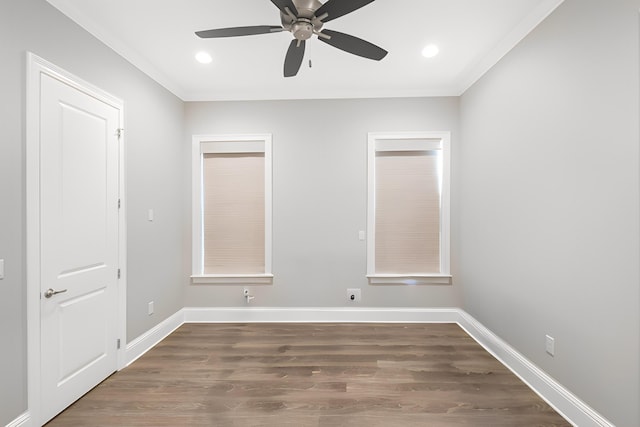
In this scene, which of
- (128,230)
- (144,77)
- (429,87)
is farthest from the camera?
(429,87)

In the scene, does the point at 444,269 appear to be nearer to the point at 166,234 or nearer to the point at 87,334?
the point at 166,234

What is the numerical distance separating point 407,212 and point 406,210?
28 millimetres

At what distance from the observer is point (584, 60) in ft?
6.12

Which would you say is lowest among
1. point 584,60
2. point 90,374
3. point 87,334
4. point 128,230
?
point 90,374

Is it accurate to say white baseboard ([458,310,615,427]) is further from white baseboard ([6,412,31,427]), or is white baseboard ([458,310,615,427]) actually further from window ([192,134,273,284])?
white baseboard ([6,412,31,427])

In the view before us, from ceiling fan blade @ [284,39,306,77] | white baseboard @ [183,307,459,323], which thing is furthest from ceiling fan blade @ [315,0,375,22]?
white baseboard @ [183,307,459,323]

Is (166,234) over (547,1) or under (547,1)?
under

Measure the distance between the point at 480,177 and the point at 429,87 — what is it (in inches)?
50.6

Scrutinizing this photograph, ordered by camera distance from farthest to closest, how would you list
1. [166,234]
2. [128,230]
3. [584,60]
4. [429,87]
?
1. [429,87]
2. [166,234]
3. [128,230]
4. [584,60]

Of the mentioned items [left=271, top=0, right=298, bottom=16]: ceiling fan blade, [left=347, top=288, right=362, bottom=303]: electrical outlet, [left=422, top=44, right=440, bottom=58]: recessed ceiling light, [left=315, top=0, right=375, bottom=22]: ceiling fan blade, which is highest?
[left=422, top=44, right=440, bottom=58]: recessed ceiling light

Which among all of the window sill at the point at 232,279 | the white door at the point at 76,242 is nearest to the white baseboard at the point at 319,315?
the window sill at the point at 232,279

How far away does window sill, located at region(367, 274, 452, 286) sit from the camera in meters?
3.70

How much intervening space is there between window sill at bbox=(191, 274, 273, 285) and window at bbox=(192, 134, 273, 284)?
12 mm

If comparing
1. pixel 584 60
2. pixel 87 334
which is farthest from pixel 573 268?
pixel 87 334
